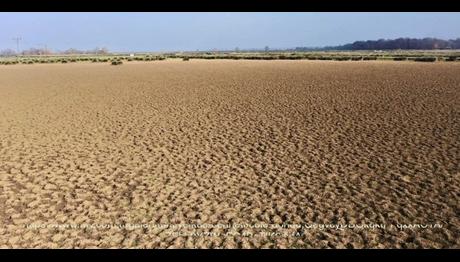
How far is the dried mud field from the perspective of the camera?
6.03 metres

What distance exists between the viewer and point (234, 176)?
847cm

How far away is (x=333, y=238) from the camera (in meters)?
5.82

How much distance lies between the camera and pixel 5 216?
6715 millimetres

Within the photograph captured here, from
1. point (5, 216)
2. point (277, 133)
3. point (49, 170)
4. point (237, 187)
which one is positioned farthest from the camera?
point (277, 133)

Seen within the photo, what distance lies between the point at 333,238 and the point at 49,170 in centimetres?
650

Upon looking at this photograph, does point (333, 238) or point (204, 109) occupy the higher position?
point (204, 109)

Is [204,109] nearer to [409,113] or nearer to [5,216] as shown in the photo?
[409,113]

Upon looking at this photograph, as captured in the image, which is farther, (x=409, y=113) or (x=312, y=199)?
(x=409, y=113)

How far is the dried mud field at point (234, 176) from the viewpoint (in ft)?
19.8
